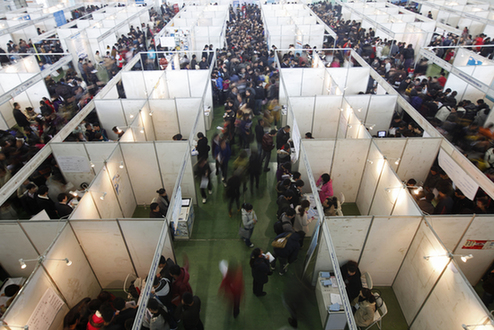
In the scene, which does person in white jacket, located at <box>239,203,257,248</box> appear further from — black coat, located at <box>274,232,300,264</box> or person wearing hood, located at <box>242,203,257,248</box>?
black coat, located at <box>274,232,300,264</box>

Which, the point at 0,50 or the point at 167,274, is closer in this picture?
the point at 167,274

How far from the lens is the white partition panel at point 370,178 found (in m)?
6.05

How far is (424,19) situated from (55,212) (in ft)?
66.5

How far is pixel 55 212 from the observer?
245 inches

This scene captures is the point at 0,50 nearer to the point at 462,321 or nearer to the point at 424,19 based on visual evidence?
the point at 462,321

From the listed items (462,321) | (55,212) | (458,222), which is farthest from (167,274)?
(458,222)

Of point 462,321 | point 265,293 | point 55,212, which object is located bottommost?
point 265,293

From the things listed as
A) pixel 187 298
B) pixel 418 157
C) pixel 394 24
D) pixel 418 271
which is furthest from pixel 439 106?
pixel 187 298

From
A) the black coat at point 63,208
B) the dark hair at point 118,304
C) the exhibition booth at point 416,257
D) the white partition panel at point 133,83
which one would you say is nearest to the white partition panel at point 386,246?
the exhibition booth at point 416,257

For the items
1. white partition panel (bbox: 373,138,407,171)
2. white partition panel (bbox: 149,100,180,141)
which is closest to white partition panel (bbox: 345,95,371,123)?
white partition panel (bbox: 373,138,407,171)

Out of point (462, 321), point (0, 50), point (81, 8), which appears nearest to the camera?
point (462, 321)

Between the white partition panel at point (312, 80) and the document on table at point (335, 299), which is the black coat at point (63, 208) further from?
the white partition panel at point (312, 80)

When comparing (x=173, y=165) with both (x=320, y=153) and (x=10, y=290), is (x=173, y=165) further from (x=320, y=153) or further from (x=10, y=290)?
(x=10, y=290)

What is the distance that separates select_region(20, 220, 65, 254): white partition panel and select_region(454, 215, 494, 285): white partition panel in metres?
6.26
